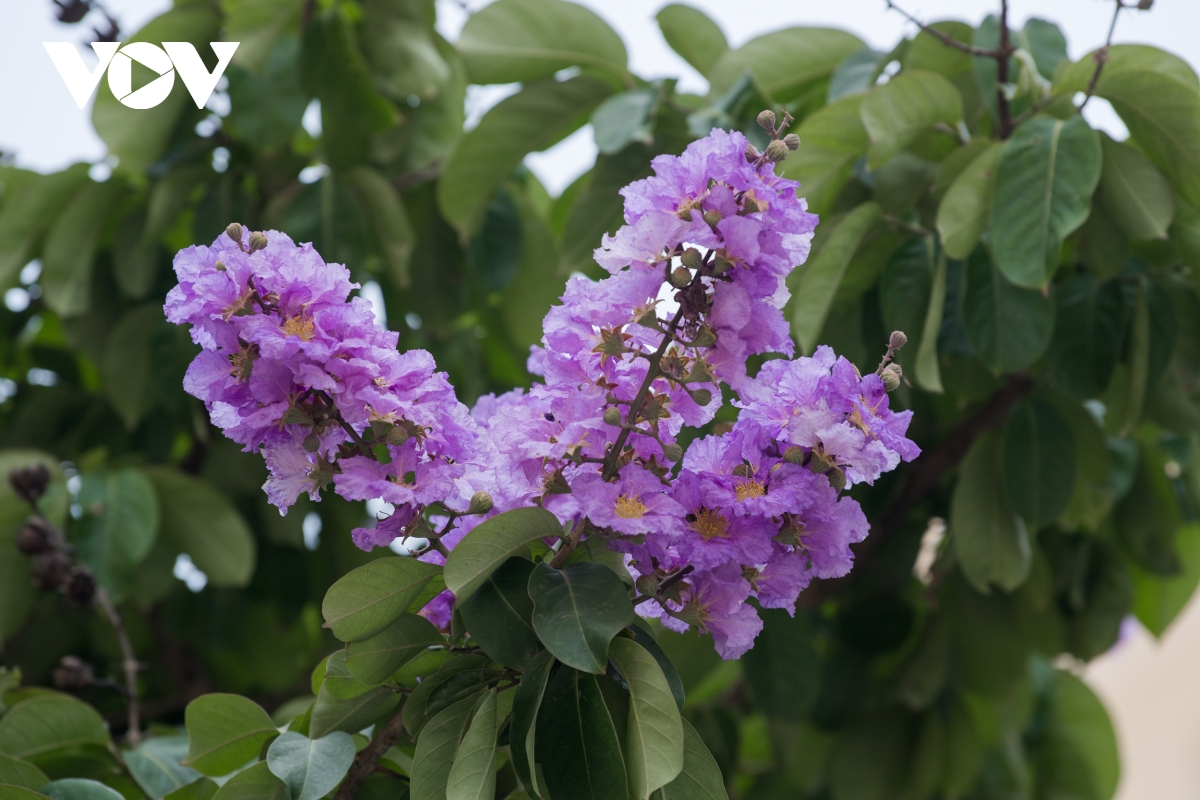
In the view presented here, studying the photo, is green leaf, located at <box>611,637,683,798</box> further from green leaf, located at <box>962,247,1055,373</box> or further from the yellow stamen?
green leaf, located at <box>962,247,1055,373</box>

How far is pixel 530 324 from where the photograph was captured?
4.64ft

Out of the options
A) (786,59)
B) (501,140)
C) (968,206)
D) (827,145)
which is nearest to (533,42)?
(501,140)

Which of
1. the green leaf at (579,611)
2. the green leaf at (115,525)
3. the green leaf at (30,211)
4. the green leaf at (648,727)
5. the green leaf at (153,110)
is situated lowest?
the green leaf at (115,525)

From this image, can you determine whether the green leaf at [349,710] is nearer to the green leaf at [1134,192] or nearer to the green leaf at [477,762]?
the green leaf at [477,762]

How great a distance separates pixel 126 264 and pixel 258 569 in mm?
455

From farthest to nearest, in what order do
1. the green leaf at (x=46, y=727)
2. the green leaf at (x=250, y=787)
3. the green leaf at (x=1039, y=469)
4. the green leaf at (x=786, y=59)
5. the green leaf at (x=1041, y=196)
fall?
the green leaf at (x=786, y=59) → the green leaf at (x=1039, y=469) → the green leaf at (x=1041, y=196) → the green leaf at (x=46, y=727) → the green leaf at (x=250, y=787)

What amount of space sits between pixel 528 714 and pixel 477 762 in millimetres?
36

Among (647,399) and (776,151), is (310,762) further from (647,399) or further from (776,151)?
(776,151)

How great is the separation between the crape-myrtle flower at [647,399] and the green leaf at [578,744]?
62 millimetres

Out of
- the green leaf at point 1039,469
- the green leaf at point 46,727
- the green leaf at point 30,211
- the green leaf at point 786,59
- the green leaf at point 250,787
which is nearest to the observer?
the green leaf at point 250,787

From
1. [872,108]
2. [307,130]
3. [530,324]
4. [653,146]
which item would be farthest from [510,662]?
[307,130]

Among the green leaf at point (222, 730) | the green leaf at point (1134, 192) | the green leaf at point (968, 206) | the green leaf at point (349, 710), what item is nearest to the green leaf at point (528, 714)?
the green leaf at point (349, 710)

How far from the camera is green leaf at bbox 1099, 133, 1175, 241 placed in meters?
0.92

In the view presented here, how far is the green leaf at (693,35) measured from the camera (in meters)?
1.27
